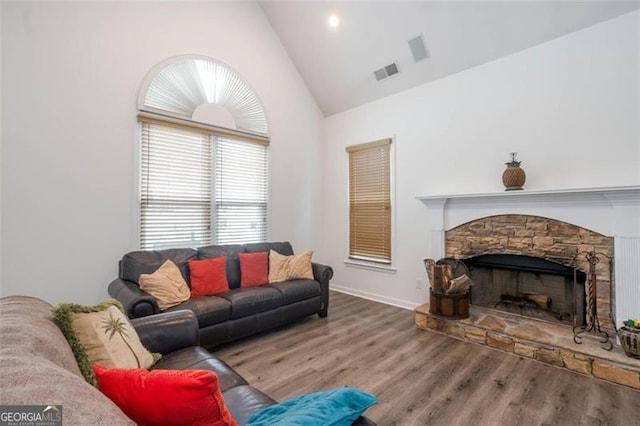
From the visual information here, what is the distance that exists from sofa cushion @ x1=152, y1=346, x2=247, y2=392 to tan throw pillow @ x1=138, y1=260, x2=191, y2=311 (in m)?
0.96

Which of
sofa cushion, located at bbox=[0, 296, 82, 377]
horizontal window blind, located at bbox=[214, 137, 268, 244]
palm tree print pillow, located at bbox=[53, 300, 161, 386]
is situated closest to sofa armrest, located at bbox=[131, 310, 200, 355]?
palm tree print pillow, located at bbox=[53, 300, 161, 386]

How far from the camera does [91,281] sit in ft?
9.84

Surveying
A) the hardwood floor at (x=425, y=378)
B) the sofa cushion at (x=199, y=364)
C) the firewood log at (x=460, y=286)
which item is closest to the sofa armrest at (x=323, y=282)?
the hardwood floor at (x=425, y=378)

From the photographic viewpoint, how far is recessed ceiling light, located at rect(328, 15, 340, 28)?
3.85m

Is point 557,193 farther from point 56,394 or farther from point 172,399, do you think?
point 56,394

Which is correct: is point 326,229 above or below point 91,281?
above

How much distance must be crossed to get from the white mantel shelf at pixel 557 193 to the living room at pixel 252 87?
10 centimetres

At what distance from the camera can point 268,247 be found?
392cm

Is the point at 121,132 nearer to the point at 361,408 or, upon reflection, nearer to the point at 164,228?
the point at 164,228

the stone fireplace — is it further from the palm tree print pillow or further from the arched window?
the palm tree print pillow

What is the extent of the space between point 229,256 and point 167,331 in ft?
5.58

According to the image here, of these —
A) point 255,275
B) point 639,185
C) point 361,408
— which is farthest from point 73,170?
point 639,185

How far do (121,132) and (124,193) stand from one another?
675 millimetres

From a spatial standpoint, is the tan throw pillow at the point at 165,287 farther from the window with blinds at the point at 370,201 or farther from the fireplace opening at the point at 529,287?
the fireplace opening at the point at 529,287
